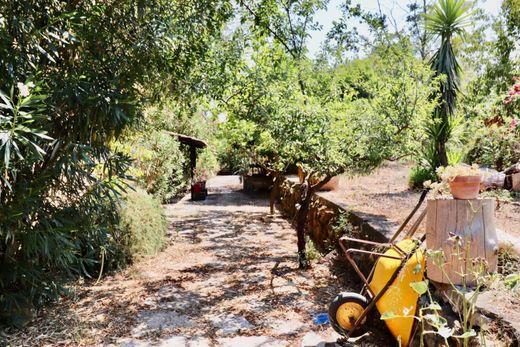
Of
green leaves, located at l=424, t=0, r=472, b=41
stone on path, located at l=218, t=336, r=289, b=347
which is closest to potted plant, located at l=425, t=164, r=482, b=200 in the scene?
stone on path, located at l=218, t=336, r=289, b=347

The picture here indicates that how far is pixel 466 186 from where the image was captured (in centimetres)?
259

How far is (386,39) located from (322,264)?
381 cm

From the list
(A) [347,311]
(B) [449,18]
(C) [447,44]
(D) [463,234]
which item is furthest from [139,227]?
(B) [449,18]

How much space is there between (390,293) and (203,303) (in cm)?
246

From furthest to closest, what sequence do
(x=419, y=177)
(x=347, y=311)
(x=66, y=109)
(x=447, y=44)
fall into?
(x=447, y=44) < (x=419, y=177) < (x=66, y=109) < (x=347, y=311)

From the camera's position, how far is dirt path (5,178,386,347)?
3.68 meters

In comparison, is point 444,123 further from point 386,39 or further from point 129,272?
point 129,272

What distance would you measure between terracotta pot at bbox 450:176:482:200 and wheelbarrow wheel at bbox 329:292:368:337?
3.91 feet

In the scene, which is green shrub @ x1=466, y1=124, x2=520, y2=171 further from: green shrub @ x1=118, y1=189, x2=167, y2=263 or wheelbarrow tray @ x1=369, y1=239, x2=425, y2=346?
green shrub @ x1=118, y1=189, x2=167, y2=263

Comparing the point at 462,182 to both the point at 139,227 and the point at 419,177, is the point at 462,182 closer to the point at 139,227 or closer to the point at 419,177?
the point at 139,227

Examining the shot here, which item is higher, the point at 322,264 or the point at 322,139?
the point at 322,139

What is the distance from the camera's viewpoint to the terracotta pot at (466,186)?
2.57m

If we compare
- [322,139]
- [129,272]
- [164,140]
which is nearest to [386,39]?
[322,139]

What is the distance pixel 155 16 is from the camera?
3891 millimetres
